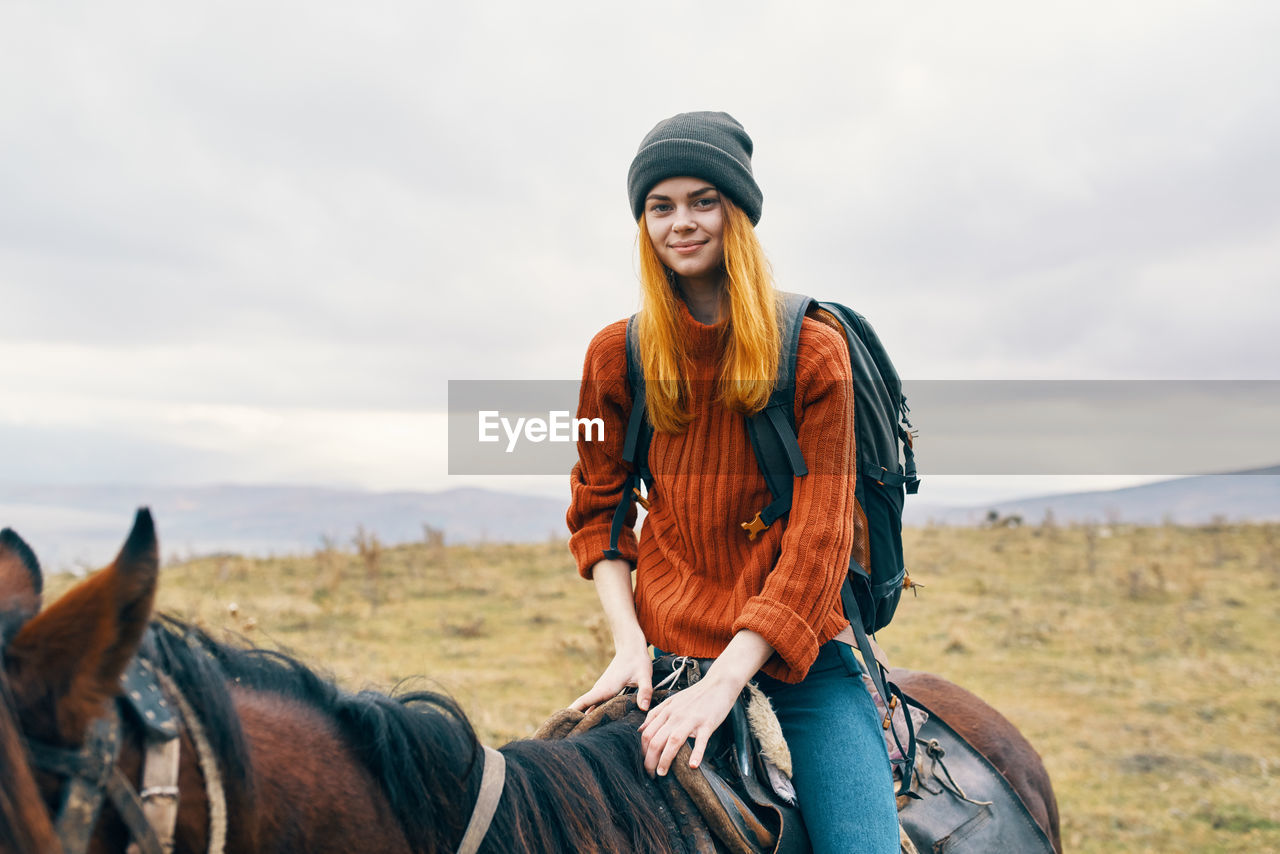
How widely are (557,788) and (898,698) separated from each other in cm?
170

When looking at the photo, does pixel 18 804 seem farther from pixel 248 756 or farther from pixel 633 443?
pixel 633 443

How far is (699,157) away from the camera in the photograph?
7.94 ft

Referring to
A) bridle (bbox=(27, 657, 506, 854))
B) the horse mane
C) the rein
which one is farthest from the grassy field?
bridle (bbox=(27, 657, 506, 854))

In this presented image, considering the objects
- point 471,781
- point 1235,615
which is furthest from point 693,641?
point 1235,615

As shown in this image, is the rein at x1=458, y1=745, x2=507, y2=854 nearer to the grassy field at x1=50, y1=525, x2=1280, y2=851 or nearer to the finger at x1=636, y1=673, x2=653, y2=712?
the finger at x1=636, y1=673, x2=653, y2=712

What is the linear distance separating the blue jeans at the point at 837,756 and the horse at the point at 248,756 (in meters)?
0.48

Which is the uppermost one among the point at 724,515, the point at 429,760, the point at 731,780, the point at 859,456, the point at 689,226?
the point at 689,226

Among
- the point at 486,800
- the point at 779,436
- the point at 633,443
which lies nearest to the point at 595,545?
the point at 633,443

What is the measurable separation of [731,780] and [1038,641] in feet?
36.4

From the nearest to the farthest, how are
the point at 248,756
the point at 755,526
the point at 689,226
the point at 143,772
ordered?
the point at 143,772 → the point at 248,756 → the point at 755,526 → the point at 689,226

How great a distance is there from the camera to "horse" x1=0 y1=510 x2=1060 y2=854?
992 millimetres

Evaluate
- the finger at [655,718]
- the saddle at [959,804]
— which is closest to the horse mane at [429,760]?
the finger at [655,718]

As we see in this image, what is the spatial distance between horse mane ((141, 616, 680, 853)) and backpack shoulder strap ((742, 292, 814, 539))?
813 mm

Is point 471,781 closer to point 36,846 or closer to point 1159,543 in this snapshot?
point 36,846
